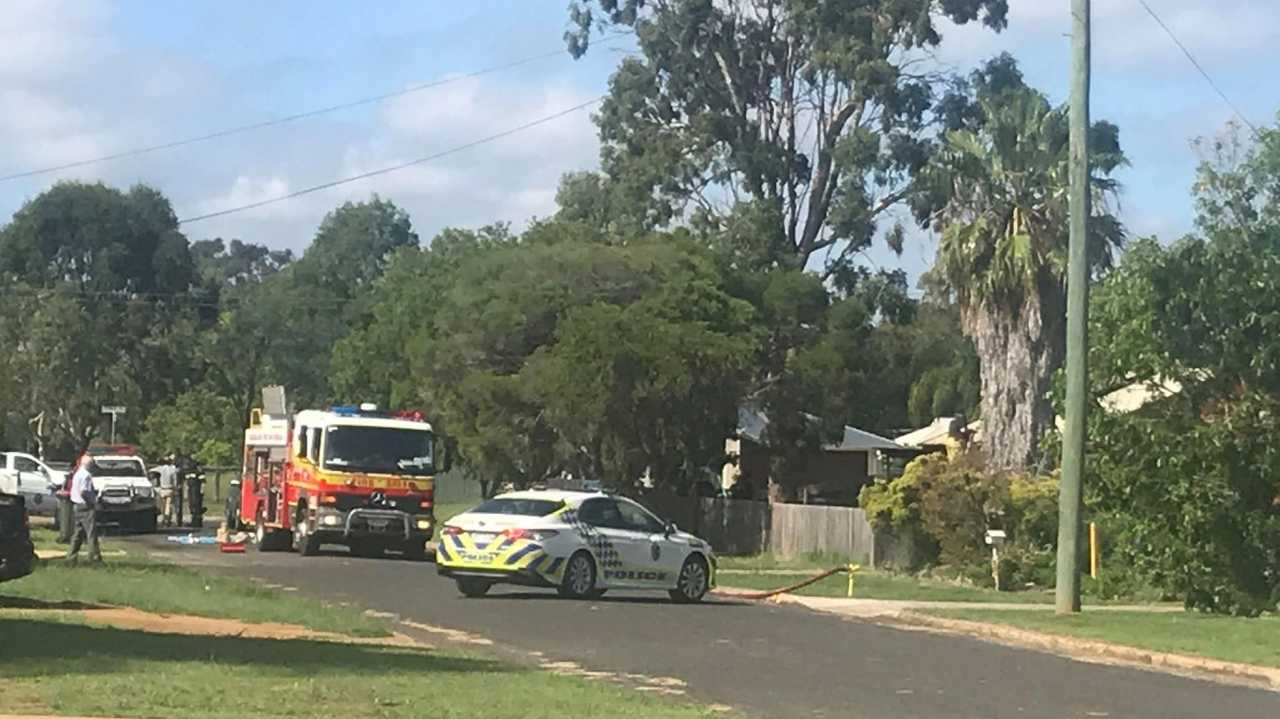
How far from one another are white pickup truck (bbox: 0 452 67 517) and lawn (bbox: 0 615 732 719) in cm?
3537

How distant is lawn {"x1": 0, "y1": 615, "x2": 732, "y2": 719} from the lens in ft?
43.3

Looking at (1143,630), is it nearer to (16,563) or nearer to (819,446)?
(16,563)

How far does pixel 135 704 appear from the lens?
12961mm

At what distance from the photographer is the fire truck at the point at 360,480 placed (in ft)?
126

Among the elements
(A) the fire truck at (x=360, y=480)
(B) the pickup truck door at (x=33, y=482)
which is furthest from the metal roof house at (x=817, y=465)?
(B) the pickup truck door at (x=33, y=482)

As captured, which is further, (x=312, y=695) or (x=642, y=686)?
(x=642, y=686)

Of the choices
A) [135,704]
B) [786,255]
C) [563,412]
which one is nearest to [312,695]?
[135,704]

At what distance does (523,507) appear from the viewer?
28.6 meters

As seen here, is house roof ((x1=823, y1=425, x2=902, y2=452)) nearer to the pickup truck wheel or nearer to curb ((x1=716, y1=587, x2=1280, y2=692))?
the pickup truck wheel

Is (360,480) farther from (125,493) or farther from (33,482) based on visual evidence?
(33,482)

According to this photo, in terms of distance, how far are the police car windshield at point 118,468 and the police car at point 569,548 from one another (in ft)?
80.7

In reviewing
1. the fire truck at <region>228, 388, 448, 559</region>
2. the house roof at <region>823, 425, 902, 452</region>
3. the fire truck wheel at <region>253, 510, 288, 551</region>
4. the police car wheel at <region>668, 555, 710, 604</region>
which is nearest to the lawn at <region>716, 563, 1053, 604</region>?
the police car wheel at <region>668, 555, 710, 604</region>

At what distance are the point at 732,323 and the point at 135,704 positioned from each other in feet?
116

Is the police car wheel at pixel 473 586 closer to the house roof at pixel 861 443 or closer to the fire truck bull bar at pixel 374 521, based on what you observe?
the fire truck bull bar at pixel 374 521
